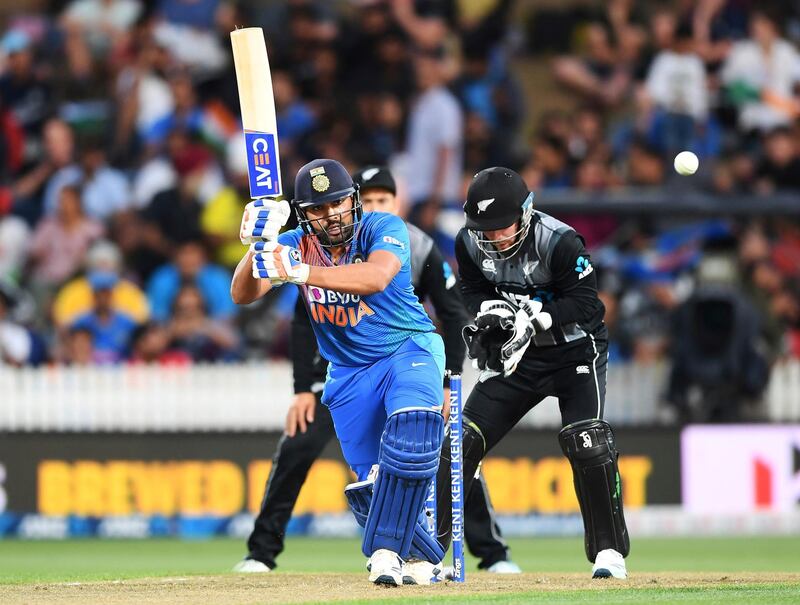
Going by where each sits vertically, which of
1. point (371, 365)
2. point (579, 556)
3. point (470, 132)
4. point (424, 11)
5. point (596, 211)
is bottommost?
point (579, 556)

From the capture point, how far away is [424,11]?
58.0 ft

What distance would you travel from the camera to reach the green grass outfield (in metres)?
7.94

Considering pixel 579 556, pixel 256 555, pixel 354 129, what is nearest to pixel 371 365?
pixel 256 555

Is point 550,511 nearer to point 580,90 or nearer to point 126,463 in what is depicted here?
point 126,463

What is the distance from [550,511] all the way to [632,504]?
75 cm

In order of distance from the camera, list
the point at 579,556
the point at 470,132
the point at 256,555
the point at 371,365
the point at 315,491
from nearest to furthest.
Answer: the point at 371,365 → the point at 256,555 → the point at 579,556 → the point at 315,491 → the point at 470,132

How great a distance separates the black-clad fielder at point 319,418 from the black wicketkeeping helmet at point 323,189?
64.7 inches

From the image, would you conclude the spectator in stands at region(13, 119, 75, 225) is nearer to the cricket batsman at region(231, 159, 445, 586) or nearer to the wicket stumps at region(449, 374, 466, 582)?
the cricket batsman at region(231, 159, 445, 586)

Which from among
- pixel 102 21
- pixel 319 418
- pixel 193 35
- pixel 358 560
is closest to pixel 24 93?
pixel 102 21

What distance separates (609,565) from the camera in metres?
8.46

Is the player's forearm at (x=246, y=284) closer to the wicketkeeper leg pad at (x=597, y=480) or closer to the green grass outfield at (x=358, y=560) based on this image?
the green grass outfield at (x=358, y=560)

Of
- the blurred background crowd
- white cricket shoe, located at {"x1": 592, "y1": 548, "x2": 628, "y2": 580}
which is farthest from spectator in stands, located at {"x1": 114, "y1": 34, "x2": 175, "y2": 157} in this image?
white cricket shoe, located at {"x1": 592, "y1": 548, "x2": 628, "y2": 580}

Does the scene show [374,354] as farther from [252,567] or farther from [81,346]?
[81,346]

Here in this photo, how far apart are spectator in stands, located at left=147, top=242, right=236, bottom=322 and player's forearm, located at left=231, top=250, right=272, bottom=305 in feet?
24.6
